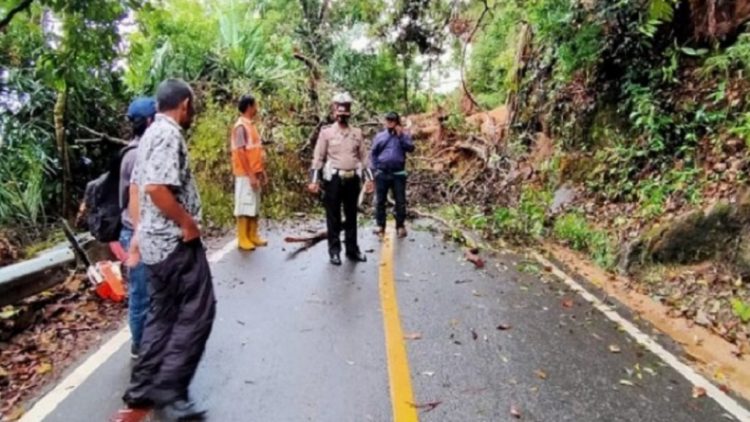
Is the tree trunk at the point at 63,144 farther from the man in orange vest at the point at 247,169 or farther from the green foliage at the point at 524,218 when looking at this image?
the green foliage at the point at 524,218

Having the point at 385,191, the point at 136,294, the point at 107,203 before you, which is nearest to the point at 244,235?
the point at 385,191

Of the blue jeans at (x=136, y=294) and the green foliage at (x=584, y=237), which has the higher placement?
the blue jeans at (x=136, y=294)

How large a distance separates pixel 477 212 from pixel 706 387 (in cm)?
796

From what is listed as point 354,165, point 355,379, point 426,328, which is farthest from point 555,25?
point 355,379

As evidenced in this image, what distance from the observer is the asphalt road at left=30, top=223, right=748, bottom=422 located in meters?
4.25

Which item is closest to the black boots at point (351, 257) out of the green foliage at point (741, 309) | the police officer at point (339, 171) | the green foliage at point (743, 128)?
the police officer at point (339, 171)

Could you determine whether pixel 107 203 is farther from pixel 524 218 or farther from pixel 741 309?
pixel 524 218

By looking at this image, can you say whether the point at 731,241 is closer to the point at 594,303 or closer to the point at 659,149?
the point at 594,303

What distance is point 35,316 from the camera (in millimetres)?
6008

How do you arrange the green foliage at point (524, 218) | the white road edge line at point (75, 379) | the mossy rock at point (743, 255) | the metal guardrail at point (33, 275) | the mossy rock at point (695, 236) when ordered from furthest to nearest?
the green foliage at point (524, 218) → the mossy rock at point (695, 236) → the mossy rock at point (743, 255) → the metal guardrail at point (33, 275) → the white road edge line at point (75, 379)

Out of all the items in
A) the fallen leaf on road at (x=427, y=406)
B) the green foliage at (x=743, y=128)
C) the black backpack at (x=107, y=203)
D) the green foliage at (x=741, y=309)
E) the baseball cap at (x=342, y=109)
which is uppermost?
the baseball cap at (x=342, y=109)

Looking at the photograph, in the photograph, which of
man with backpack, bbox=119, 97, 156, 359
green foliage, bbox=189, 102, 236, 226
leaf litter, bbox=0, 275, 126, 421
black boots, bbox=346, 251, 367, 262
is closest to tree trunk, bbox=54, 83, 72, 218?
green foliage, bbox=189, 102, 236, 226

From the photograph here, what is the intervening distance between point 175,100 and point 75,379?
2214 mm

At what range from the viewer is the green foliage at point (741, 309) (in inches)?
239
